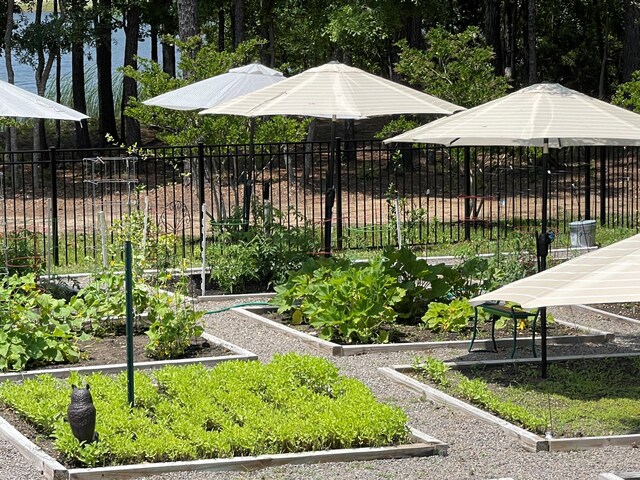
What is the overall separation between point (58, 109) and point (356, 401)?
6.75 metres

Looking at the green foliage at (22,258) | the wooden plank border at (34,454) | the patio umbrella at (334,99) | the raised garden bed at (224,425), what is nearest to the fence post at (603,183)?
the patio umbrella at (334,99)

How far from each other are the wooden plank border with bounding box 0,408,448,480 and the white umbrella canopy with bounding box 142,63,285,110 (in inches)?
364

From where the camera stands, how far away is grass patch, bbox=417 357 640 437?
27.3 ft

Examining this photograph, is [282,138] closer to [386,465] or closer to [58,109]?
[58,109]

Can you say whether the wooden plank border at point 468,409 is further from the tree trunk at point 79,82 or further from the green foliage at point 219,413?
the tree trunk at point 79,82

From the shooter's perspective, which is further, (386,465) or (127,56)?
(127,56)

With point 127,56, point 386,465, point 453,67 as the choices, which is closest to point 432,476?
point 386,465

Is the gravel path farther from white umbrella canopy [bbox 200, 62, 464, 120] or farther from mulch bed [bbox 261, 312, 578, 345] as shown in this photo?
white umbrella canopy [bbox 200, 62, 464, 120]

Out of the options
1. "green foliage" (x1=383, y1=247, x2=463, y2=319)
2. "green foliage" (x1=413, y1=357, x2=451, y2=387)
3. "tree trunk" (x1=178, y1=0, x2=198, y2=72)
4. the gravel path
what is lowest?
the gravel path

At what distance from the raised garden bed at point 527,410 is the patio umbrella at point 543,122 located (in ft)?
1.83

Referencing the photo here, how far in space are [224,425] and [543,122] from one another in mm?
4159

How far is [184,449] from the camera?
743cm

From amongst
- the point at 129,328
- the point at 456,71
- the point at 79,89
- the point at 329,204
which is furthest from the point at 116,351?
the point at 79,89

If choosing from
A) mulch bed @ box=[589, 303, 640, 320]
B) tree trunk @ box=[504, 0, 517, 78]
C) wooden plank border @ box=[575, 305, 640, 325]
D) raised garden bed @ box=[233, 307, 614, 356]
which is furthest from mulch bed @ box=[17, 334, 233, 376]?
tree trunk @ box=[504, 0, 517, 78]
